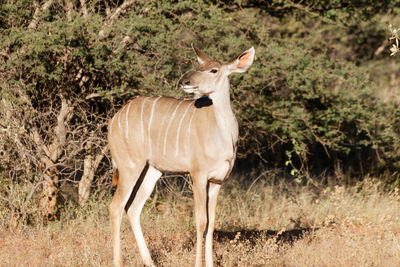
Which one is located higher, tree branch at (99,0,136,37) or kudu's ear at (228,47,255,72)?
tree branch at (99,0,136,37)

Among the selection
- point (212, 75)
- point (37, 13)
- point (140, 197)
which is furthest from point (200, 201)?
point (37, 13)

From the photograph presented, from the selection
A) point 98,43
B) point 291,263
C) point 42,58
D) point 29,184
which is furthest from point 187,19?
point 291,263

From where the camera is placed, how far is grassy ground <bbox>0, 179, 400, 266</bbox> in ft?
14.7

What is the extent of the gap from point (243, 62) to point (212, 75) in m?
0.31

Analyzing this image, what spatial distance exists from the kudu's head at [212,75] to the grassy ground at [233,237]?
1260 mm

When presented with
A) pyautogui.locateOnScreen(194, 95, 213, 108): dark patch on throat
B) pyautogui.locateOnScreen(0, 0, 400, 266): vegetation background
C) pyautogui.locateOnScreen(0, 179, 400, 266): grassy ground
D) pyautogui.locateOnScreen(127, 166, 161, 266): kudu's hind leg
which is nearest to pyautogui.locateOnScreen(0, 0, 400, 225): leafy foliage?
pyautogui.locateOnScreen(0, 0, 400, 266): vegetation background

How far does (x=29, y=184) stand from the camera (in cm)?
580

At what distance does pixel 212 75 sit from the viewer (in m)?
4.23

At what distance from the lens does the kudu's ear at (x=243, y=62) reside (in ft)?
14.2

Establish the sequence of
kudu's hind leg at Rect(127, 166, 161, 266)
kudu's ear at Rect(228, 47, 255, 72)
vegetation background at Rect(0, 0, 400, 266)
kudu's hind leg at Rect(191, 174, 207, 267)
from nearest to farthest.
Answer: kudu's hind leg at Rect(191, 174, 207, 267)
kudu's ear at Rect(228, 47, 255, 72)
kudu's hind leg at Rect(127, 166, 161, 266)
vegetation background at Rect(0, 0, 400, 266)

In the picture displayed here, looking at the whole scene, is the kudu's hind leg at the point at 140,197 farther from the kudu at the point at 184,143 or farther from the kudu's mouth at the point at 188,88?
the kudu's mouth at the point at 188,88

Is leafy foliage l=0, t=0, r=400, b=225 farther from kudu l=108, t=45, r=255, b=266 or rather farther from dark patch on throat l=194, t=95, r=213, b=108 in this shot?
dark patch on throat l=194, t=95, r=213, b=108

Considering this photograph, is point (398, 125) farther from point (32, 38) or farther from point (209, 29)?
point (32, 38)

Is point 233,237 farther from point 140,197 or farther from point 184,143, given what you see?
point 184,143
